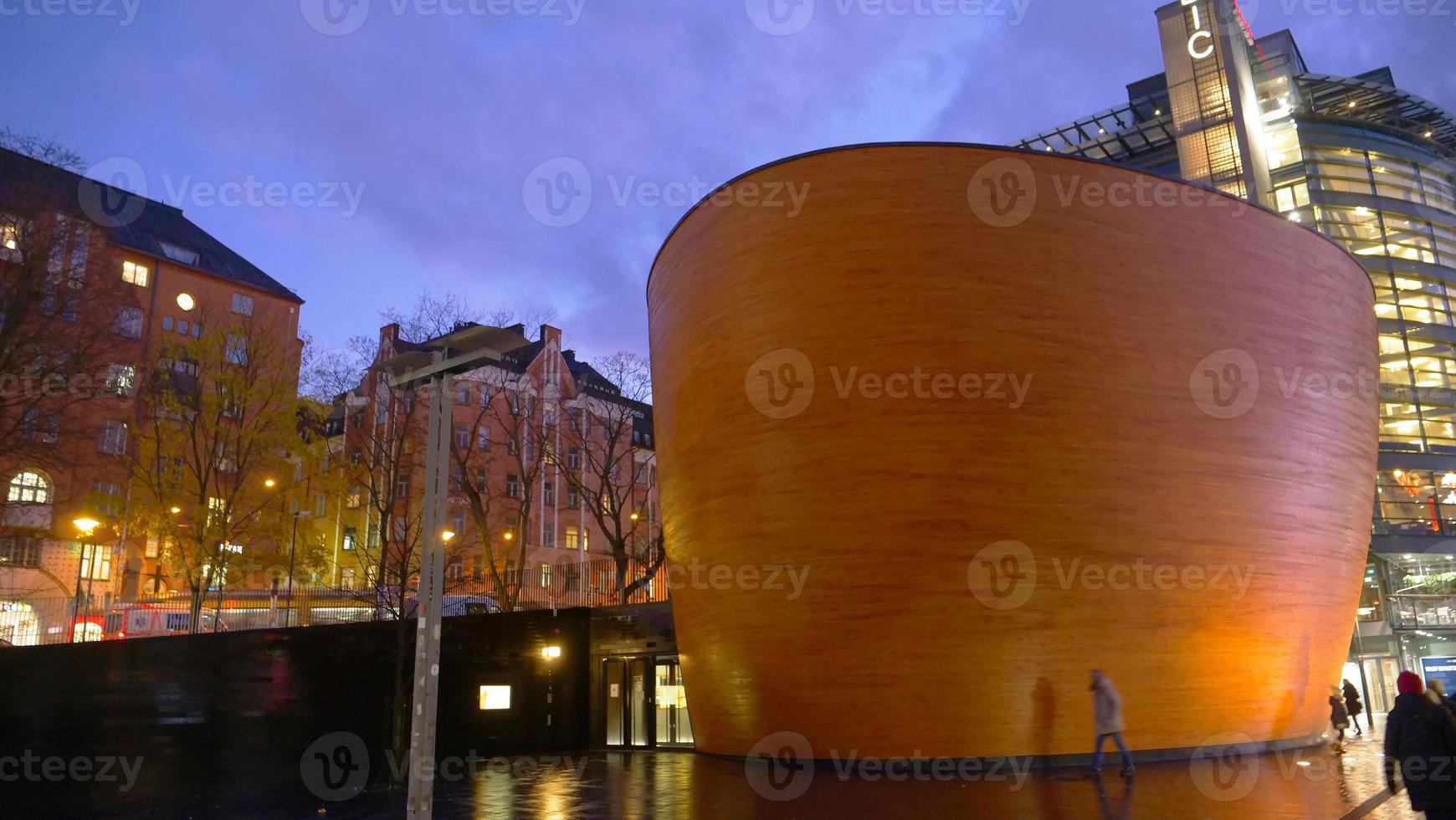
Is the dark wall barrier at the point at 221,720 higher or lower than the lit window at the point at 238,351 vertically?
lower

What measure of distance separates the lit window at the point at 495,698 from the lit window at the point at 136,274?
32.9 meters

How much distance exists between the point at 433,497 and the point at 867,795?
24.5ft

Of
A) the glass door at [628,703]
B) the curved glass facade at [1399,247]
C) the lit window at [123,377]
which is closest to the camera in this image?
the glass door at [628,703]

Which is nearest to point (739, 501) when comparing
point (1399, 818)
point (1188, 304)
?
point (1188, 304)

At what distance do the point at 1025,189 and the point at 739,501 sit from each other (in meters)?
7.31

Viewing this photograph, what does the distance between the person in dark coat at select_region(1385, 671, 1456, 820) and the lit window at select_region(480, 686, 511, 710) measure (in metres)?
19.8

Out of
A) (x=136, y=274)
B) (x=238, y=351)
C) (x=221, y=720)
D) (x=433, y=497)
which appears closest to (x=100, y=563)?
(x=238, y=351)

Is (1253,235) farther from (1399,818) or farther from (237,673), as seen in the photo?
(237,673)

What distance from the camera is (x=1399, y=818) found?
379 inches

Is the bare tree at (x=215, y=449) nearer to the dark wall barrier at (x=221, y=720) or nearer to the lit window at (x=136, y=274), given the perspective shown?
the dark wall barrier at (x=221, y=720)

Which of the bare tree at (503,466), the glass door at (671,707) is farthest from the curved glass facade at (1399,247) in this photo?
the bare tree at (503,466)

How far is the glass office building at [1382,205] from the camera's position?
33.2 meters

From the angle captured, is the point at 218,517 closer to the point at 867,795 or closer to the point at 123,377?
the point at 123,377

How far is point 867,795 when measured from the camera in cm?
1247
